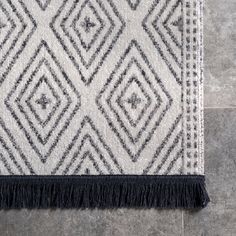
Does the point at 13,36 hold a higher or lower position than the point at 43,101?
higher

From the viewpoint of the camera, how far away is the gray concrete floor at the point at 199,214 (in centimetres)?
82

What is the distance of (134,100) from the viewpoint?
2.71 ft

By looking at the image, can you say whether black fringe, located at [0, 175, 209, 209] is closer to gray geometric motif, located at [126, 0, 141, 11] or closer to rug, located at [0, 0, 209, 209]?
rug, located at [0, 0, 209, 209]

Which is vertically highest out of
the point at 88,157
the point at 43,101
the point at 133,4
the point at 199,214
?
the point at 133,4

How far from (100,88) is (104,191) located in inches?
8.1

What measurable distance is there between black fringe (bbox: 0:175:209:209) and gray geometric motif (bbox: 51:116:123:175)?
16 millimetres

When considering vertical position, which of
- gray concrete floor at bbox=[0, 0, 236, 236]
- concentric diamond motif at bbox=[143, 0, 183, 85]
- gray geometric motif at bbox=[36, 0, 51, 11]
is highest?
gray geometric motif at bbox=[36, 0, 51, 11]

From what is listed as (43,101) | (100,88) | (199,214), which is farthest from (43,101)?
(199,214)

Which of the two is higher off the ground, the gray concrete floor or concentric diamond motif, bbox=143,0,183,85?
concentric diamond motif, bbox=143,0,183,85

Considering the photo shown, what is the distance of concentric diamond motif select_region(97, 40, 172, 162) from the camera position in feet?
2.70

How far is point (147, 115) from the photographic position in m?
0.83

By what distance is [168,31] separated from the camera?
83 cm

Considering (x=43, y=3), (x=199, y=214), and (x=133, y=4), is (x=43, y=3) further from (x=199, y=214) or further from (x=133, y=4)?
(x=199, y=214)

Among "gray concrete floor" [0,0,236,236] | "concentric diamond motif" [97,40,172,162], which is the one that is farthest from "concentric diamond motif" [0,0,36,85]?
"gray concrete floor" [0,0,236,236]
